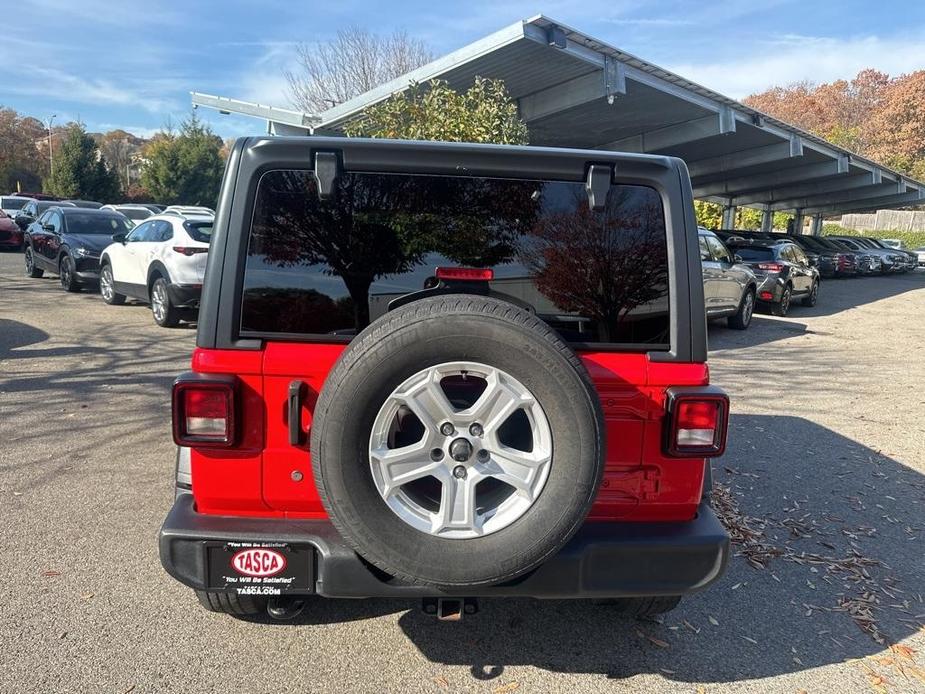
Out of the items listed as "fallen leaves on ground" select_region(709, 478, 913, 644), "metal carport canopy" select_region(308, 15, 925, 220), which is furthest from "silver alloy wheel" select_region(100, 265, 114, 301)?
"fallen leaves on ground" select_region(709, 478, 913, 644)

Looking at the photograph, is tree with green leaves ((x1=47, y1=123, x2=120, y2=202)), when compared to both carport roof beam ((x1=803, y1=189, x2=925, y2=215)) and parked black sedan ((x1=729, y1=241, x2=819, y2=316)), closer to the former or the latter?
parked black sedan ((x1=729, y1=241, x2=819, y2=316))

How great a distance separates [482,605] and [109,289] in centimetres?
1113

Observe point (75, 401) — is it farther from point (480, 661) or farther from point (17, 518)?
point (480, 661)

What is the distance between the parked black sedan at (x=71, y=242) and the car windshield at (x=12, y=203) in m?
17.4

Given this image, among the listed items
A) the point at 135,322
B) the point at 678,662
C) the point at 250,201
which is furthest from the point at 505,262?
the point at 135,322

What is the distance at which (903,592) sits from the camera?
384cm

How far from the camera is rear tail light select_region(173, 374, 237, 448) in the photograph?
256 centimetres

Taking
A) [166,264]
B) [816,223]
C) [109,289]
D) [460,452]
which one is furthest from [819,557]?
[816,223]

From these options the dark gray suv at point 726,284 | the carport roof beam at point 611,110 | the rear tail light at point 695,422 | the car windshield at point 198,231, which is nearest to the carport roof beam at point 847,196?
the carport roof beam at point 611,110

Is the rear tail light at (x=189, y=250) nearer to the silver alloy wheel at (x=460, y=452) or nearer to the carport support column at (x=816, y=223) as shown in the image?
the silver alloy wheel at (x=460, y=452)

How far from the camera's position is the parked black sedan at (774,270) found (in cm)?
1523

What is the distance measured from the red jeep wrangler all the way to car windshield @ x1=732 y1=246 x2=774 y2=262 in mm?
13942

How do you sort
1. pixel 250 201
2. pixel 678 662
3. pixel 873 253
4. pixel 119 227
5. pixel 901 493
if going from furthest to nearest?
1. pixel 873 253
2. pixel 119 227
3. pixel 901 493
4. pixel 678 662
5. pixel 250 201

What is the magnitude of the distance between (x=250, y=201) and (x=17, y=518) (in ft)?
9.52
